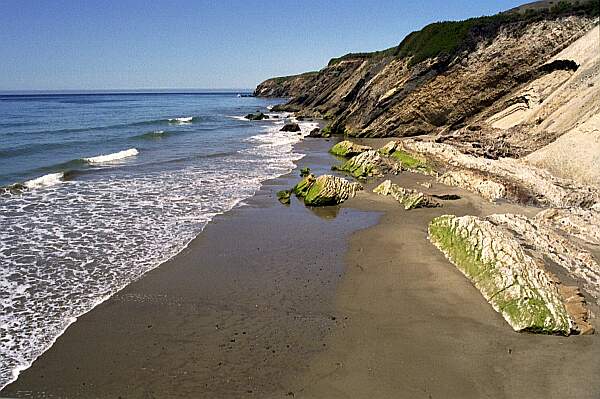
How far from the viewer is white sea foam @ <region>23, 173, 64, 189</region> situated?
812 inches

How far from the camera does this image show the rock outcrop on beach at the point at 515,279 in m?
8.39

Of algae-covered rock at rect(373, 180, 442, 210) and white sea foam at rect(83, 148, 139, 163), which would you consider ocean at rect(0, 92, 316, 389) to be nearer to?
white sea foam at rect(83, 148, 139, 163)

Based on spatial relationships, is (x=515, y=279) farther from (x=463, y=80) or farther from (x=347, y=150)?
(x=463, y=80)

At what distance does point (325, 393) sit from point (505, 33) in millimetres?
35477

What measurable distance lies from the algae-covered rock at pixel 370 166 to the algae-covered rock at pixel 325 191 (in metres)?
3.48

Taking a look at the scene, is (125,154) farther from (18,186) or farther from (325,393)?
(325,393)

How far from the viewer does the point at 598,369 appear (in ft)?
23.7

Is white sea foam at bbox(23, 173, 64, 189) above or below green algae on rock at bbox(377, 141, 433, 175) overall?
below

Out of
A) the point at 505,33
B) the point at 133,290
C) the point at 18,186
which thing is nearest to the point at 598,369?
the point at 133,290

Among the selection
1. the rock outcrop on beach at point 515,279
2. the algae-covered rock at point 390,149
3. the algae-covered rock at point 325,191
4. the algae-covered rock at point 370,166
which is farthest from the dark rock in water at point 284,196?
the algae-covered rock at point 390,149

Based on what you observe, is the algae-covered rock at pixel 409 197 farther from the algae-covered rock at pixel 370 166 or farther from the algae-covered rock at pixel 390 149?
the algae-covered rock at pixel 390 149

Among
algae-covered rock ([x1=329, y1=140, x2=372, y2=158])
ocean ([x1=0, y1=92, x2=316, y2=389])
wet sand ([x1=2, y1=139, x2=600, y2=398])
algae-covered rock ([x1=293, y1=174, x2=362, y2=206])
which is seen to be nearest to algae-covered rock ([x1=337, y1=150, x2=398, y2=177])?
algae-covered rock ([x1=293, y1=174, x2=362, y2=206])

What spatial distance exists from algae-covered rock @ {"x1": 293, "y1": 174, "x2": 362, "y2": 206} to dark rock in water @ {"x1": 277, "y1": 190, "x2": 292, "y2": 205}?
0.50 m

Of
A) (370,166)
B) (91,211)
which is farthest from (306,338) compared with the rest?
(370,166)
